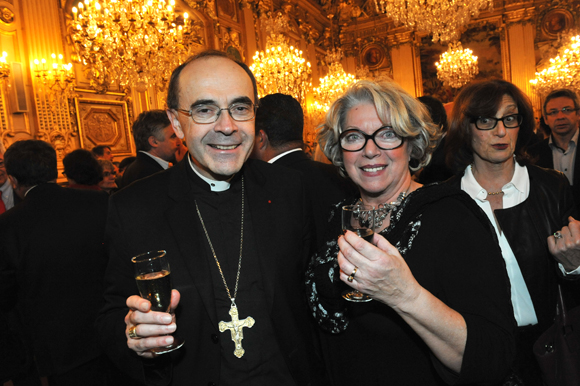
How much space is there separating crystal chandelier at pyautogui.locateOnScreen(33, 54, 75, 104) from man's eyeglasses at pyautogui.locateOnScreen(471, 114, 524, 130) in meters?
6.30

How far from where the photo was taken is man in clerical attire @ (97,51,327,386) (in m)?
Result: 1.71

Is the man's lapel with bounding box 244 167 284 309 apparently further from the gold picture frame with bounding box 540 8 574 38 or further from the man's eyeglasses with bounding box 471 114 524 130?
the gold picture frame with bounding box 540 8 574 38

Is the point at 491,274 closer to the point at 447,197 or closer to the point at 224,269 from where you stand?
the point at 447,197

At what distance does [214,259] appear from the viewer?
1.95m

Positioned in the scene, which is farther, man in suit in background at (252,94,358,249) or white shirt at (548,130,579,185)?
white shirt at (548,130,579,185)

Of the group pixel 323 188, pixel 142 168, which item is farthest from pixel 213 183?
pixel 142 168

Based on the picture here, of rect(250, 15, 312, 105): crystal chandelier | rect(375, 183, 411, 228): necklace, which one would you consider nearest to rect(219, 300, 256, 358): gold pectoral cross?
rect(375, 183, 411, 228): necklace

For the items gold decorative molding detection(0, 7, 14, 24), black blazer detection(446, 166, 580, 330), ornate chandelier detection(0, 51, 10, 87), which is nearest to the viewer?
black blazer detection(446, 166, 580, 330)

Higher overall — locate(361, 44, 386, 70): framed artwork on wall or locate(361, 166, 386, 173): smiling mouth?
locate(361, 44, 386, 70): framed artwork on wall

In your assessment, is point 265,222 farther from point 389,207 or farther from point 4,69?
point 4,69

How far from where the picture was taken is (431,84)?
17234 millimetres

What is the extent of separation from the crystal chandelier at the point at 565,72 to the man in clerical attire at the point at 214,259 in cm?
1253

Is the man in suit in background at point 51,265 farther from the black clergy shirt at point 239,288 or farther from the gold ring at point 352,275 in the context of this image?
the gold ring at point 352,275

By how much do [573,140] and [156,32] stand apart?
5350mm
